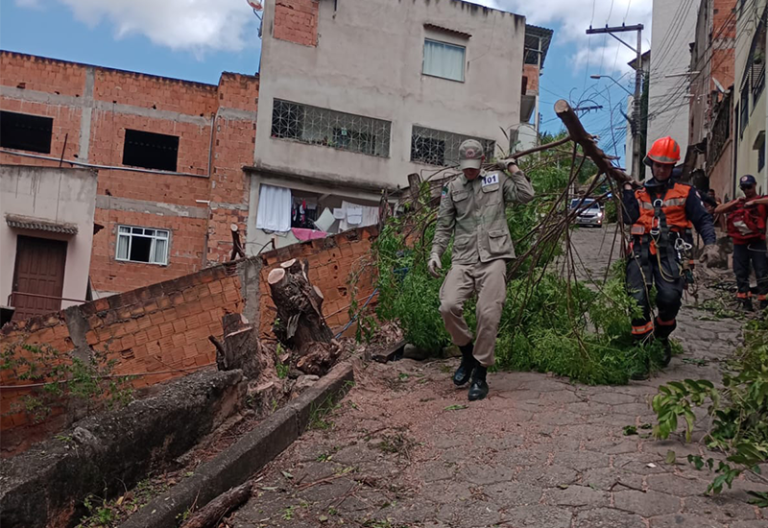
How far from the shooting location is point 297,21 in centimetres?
2042

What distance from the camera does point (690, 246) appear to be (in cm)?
548

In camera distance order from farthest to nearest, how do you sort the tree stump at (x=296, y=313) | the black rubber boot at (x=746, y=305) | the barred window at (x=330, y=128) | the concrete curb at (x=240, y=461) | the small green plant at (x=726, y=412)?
1. the barred window at (x=330, y=128)
2. the black rubber boot at (x=746, y=305)
3. the tree stump at (x=296, y=313)
4. the small green plant at (x=726, y=412)
5. the concrete curb at (x=240, y=461)

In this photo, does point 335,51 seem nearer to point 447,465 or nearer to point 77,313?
point 77,313

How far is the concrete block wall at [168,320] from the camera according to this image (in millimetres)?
8828

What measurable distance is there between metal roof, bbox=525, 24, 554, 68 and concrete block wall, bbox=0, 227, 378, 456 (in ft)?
79.9

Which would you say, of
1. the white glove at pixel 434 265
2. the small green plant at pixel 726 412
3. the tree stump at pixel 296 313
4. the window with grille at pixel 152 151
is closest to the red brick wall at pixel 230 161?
the window with grille at pixel 152 151

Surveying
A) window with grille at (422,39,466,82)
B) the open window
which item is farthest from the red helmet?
window with grille at (422,39,466,82)

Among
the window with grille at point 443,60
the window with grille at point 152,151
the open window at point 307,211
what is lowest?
the open window at point 307,211

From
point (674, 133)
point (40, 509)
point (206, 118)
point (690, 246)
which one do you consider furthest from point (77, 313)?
point (674, 133)

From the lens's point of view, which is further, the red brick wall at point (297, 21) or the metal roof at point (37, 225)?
the red brick wall at point (297, 21)

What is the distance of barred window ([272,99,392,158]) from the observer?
20.0 m

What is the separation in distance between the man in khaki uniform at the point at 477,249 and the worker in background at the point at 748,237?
4.30m

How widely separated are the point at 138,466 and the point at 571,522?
2.52 m

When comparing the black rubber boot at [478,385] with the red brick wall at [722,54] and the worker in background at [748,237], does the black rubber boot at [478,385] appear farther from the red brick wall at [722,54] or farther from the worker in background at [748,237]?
the red brick wall at [722,54]
